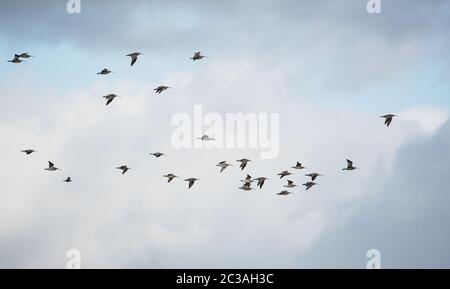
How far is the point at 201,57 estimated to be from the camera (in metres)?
161
